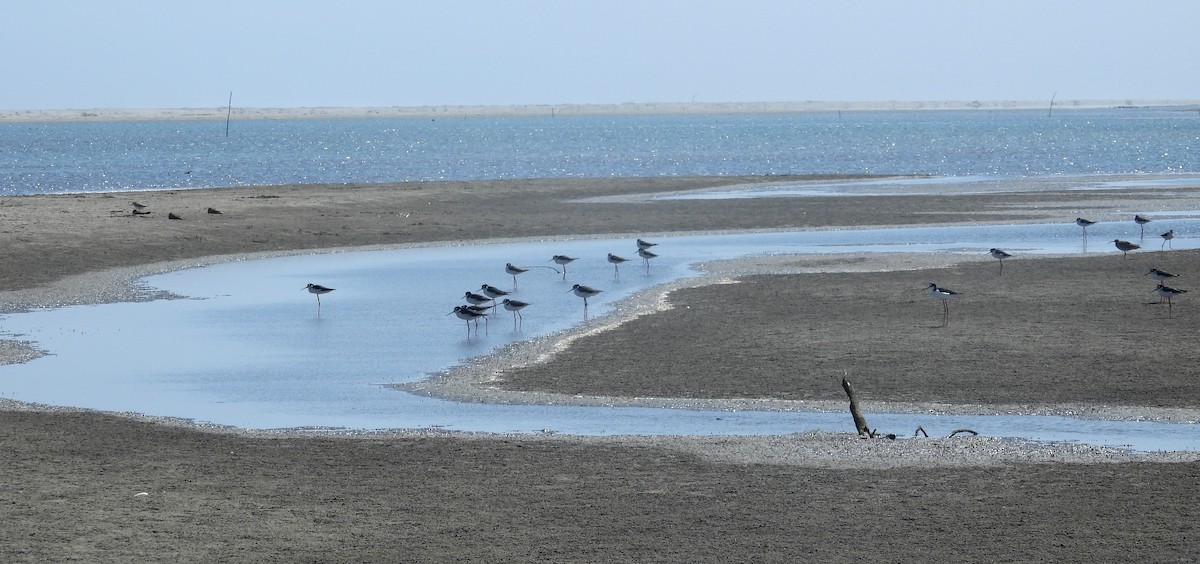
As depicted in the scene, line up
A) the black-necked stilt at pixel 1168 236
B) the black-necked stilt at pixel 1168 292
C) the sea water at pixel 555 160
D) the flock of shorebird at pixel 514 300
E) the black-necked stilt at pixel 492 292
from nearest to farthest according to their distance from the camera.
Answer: the flock of shorebird at pixel 514 300 → the black-necked stilt at pixel 1168 292 → the black-necked stilt at pixel 492 292 → the black-necked stilt at pixel 1168 236 → the sea water at pixel 555 160

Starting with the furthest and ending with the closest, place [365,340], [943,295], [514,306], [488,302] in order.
Answer: [488,302] < [514,306] < [943,295] < [365,340]

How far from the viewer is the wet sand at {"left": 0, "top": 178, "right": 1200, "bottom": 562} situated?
1052cm

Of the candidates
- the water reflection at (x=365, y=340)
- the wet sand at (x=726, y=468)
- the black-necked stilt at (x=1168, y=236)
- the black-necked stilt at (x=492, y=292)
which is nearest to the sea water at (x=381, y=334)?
the water reflection at (x=365, y=340)

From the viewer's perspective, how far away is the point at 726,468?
506 inches

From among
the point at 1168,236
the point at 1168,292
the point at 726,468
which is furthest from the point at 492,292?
the point at 1168,236

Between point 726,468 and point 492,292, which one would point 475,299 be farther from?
point 726,468

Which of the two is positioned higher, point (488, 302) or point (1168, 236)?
point (1168, 236)

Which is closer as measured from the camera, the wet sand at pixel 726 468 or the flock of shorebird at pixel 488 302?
the wet sand at pixel 726 468

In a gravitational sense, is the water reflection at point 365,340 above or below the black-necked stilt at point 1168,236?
below

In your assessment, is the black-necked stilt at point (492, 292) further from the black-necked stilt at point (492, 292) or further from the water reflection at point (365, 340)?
the water reflection at point (365, 340)

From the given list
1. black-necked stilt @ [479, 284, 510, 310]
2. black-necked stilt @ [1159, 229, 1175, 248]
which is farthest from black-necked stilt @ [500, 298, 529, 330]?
black-necked stilt @ [1159, 229, 1175, 248]

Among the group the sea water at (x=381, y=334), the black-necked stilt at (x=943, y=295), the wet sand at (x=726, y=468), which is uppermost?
the black-necked stilt at (x=943, y=295)

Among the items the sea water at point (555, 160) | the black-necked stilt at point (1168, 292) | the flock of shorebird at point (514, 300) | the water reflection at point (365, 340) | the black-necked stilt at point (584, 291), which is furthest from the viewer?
the sea water at point (555, 160)

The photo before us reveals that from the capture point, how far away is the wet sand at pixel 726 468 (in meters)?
10.5
